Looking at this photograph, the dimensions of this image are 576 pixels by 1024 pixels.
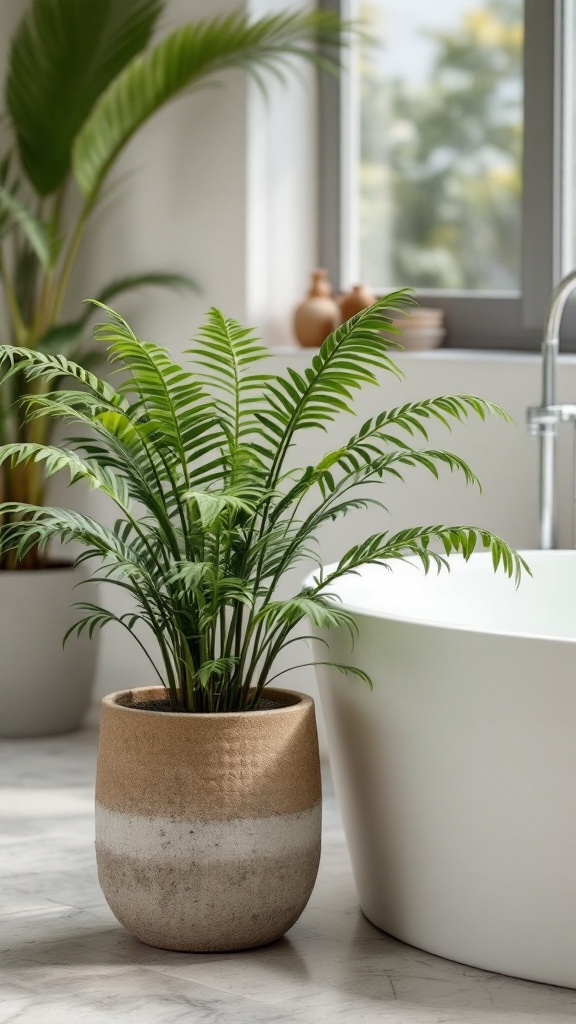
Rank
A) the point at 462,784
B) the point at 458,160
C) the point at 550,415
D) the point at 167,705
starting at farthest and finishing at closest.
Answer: the point at 458,160
the point at 550,415
the point at 167,705
the point at 462,784

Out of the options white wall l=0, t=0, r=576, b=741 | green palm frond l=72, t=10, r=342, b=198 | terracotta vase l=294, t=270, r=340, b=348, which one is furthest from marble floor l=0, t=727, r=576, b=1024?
green palm frond l=72, t=10, r=342, b=198

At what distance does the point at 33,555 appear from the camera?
12.4 ft

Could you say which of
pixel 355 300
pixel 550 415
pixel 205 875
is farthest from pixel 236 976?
pixel 355 300

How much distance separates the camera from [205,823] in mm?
2184

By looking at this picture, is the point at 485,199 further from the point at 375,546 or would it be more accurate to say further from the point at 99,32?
the point at 375,546

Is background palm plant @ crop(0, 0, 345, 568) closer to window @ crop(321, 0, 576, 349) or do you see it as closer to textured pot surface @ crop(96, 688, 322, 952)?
window @ crop(321, 0, 576, 349)

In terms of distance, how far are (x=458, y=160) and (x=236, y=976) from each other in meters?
2.13

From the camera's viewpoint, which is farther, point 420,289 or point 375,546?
point 420,289

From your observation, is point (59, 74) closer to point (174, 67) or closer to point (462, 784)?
point (174, 67)

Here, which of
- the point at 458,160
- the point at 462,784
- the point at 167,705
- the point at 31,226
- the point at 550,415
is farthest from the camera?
the point at 458,160

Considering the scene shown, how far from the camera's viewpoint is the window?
11.2 ft

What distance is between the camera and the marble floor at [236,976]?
2.06 m

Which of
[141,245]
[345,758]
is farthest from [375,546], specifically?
[141,245]

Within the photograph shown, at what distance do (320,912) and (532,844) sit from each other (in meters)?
0.54
